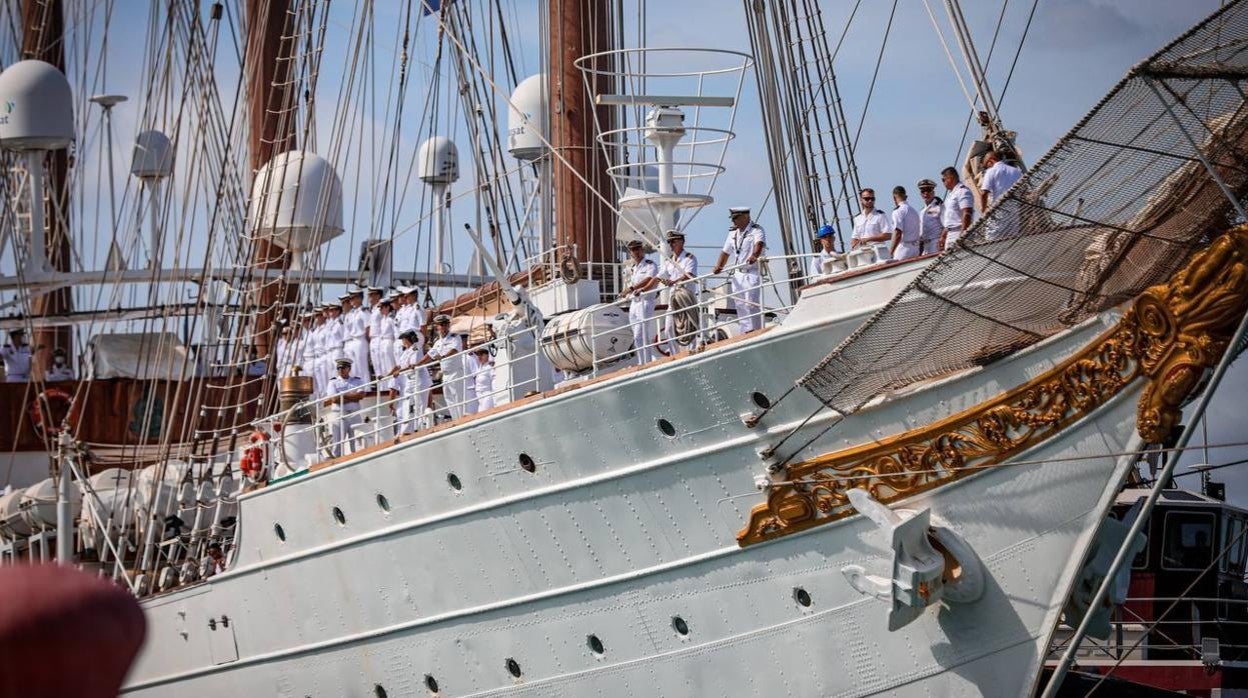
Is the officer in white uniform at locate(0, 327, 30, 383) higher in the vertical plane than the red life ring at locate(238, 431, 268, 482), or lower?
higher

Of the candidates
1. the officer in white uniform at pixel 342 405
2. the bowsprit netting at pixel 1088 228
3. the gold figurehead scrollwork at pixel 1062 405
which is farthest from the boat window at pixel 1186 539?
the bowsprit netting at pixel 1088 228

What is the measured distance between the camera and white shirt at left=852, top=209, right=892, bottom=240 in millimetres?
12406

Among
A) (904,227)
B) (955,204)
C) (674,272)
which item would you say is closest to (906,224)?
(904,227)

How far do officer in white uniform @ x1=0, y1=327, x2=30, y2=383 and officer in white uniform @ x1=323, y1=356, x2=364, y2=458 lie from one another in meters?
9.93

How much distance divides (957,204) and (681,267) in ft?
7.90

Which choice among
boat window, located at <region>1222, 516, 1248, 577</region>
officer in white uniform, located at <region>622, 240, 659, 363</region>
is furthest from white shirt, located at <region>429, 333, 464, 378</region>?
boat window, located at <region>1222, 516, 1248, 577</region>

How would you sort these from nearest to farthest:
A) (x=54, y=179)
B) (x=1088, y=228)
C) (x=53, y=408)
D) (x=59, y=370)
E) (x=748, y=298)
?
(x=1088, y=228) → (x=748, y=298) → (x=53, y=408) → (x=59, y=370) → (x=54, y=179)

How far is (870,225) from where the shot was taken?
12.5 meters

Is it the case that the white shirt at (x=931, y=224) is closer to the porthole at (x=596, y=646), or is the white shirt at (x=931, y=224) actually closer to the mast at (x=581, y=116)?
the porthole at (x=596, y=646)

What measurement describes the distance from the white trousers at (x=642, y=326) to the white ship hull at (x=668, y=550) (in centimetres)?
98

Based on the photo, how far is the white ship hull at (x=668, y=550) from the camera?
32.5ft

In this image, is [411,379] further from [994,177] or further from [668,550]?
[994,177]

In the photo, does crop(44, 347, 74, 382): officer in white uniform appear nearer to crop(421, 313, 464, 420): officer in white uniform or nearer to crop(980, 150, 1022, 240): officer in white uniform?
crop(421, 313, 464, 420): officer in white uniform

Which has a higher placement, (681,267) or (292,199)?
(292,199)
